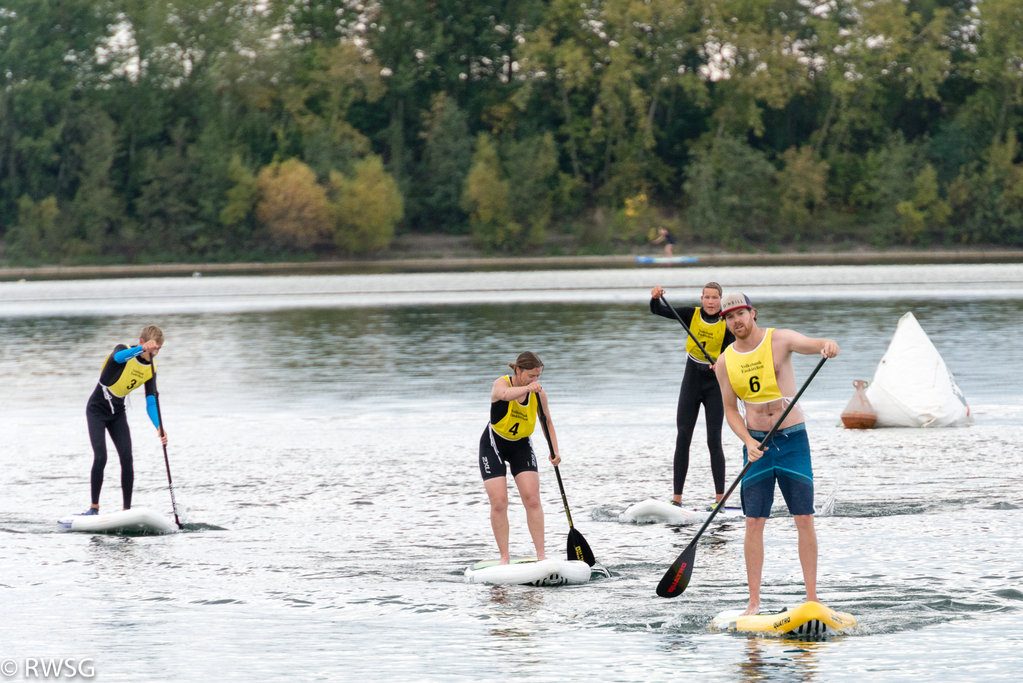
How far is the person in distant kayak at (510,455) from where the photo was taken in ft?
27.8

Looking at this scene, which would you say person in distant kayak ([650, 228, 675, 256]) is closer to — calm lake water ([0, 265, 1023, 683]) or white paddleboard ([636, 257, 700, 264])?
white paddleboard ([636, 257, 700, 264])

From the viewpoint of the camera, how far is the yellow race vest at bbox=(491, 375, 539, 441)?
851cm

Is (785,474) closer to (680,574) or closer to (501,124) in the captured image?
(680,574)

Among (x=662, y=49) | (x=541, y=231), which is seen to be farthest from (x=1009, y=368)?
(x=662, y=49)

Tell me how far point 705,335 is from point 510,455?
2373 millimetres

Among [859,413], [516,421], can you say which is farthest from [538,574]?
[859,413]

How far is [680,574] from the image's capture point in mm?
7520

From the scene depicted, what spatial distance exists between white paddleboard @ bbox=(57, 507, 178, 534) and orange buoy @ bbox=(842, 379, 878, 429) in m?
7.72

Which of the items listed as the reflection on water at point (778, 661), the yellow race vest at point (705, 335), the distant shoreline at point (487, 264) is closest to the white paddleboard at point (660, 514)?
the yellow race vest at point (705, 335)

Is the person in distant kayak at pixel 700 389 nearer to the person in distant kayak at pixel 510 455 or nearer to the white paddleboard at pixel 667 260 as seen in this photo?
the person in distant kayak at pixel 510 455

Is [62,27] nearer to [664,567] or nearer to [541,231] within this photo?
[541,231]

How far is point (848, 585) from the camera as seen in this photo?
7930mm

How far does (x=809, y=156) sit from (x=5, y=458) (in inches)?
2605

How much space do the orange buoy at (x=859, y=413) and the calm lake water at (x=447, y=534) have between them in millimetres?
213
